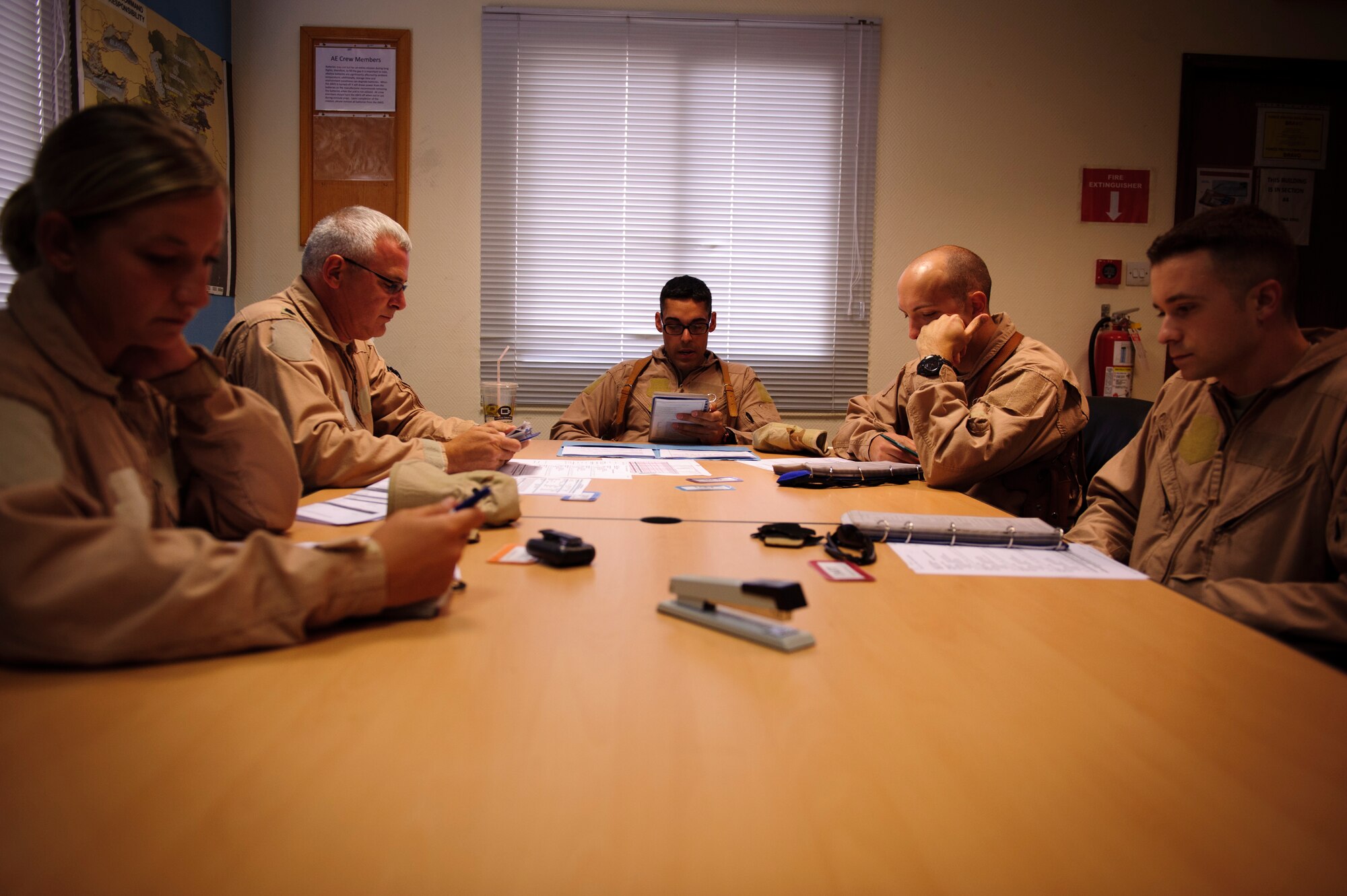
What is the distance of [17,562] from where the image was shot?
673 mm

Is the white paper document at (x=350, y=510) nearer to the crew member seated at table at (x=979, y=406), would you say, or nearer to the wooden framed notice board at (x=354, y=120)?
the crew member seated at table at (x=979, y=406)

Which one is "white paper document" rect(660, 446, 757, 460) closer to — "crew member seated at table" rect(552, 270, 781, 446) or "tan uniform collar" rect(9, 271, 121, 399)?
"crew member seated at table" rect(552, 270, 781, 446)

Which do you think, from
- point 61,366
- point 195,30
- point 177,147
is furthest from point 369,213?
point 195,30

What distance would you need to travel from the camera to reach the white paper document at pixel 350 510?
1395mm

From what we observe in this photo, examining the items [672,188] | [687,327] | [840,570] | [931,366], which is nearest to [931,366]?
[931,366]

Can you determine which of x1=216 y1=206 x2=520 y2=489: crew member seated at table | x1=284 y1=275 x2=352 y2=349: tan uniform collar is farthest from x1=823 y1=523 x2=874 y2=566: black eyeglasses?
x1=284 y1=275 x2=352 y2=349: tan uniform collar

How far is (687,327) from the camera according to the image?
338 cm

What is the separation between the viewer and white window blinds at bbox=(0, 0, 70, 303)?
8.12ft

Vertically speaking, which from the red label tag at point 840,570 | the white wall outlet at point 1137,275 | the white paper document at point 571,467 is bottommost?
the white paper document at point 571,467

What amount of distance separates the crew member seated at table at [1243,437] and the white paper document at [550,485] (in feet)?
3.59

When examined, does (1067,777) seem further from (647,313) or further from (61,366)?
(647,313)

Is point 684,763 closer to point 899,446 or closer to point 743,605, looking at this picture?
point 743,605

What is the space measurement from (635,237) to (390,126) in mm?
1223

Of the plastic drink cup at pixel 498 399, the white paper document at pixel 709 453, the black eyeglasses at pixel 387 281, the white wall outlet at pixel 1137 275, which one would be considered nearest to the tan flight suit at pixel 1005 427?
the white paper document at pixel 709 453
